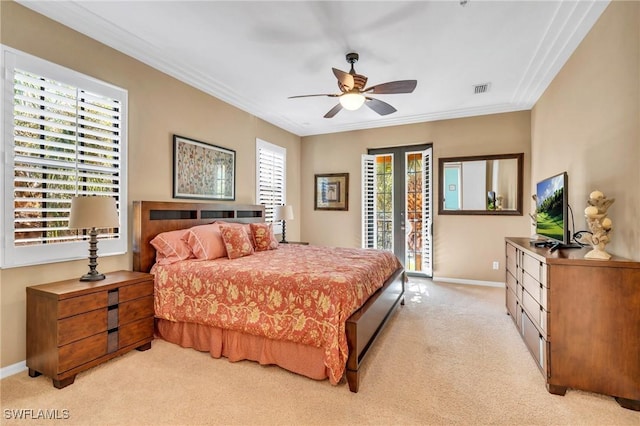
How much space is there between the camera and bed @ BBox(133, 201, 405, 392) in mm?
2240

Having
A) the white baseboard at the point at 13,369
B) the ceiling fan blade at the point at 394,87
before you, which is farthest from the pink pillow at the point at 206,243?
the ceiling fan blade at the point at 394,87

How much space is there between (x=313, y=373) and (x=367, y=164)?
4.28 metres

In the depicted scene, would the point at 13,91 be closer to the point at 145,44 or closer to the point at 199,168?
the point at 145,44

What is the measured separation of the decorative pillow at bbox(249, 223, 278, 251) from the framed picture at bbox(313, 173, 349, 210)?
7.78ft

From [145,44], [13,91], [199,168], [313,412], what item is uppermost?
[145,44]

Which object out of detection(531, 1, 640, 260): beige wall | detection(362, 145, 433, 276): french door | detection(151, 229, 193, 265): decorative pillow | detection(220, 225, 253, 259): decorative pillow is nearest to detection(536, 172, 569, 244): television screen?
detection(531, 1, 640, 260): beige wall

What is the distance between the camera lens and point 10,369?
2357mm

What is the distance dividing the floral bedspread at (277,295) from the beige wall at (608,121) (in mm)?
1969

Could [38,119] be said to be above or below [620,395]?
above

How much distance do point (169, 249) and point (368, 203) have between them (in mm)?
3774

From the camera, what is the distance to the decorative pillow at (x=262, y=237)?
3956 millimetres

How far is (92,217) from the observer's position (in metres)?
2.46

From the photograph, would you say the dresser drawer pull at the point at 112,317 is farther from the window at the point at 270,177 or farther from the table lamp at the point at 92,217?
the window at the point at 270,177

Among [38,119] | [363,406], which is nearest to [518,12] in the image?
[363,406]
